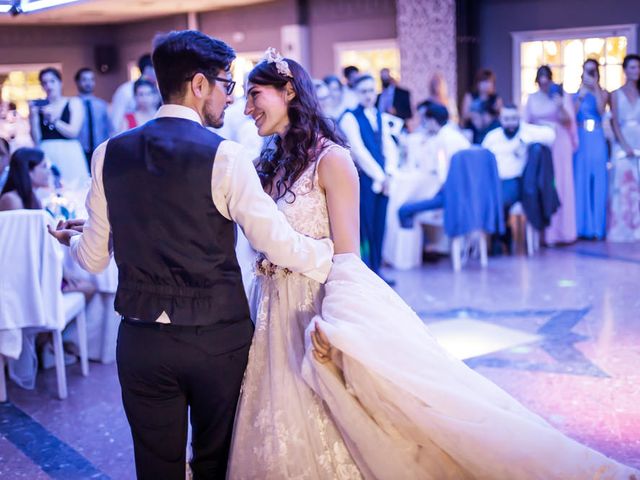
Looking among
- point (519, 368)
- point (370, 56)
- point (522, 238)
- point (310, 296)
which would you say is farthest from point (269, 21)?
point (310, 296)

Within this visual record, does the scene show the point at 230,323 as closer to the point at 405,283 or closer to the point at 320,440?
the point at 320,440

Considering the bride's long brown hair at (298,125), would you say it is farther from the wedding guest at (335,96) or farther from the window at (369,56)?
the window at (369,56)

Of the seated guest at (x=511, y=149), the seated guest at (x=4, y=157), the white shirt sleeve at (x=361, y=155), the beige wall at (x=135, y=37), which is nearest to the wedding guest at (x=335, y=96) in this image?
the white shirt sleeve at (x=361, y=155)

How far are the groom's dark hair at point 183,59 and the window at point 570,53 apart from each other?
9054mm

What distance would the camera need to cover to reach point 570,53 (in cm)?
1046

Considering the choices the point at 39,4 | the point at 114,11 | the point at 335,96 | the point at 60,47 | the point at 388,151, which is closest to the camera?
the point at 39,4

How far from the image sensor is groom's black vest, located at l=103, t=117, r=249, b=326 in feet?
6.11

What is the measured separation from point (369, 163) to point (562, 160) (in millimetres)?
2529

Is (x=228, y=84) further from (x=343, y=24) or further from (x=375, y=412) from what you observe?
(x=343, y=24)

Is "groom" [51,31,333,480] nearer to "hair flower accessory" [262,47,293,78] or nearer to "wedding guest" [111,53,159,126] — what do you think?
"hair flower accessory" [262,47,293,78]

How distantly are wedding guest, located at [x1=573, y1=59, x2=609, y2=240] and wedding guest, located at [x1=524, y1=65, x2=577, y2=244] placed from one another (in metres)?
0.15

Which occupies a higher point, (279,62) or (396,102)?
(396,102)

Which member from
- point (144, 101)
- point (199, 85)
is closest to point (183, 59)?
point (199, 85)

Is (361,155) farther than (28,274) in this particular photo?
Yes
